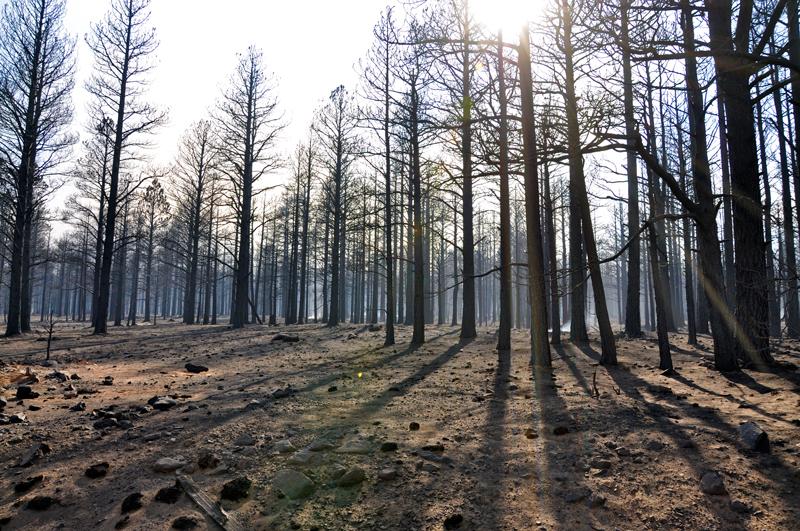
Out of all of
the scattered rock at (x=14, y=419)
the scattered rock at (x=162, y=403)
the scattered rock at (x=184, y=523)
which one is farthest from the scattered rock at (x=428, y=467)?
the scattered rock at (x=14, y=419)

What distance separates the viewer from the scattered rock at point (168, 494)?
3529 mm

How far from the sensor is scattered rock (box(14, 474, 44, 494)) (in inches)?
146

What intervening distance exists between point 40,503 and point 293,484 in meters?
1.90

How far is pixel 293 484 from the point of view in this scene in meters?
3.76

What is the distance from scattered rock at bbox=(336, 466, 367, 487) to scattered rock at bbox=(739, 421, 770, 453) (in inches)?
134

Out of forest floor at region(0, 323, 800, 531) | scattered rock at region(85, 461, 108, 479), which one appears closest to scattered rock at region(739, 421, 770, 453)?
forest floor at region(0, 323, 800, 531)

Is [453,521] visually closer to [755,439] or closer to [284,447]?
[284,447]

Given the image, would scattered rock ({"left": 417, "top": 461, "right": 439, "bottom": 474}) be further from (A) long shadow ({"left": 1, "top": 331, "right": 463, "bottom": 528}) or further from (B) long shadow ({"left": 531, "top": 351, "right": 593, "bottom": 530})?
(A) long shadow ({"left": 1, "top": 331, "right": 463, "bottom": 528})

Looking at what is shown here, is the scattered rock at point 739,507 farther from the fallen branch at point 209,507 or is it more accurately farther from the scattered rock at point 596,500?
the fallen branch at point 209,507

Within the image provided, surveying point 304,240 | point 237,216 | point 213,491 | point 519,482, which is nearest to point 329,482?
point 213,491

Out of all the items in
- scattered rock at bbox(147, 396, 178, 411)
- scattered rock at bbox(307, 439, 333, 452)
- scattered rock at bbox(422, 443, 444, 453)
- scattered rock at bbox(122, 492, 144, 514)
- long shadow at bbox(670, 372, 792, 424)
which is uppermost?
long shadow at bbox(670, 372, 792, 424)

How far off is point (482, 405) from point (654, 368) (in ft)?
16.7

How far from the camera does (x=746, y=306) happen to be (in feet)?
25.5

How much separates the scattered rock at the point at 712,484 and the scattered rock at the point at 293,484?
3.04 metres
